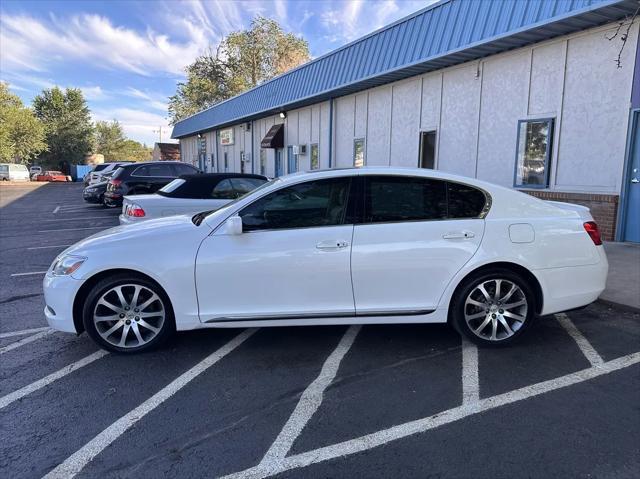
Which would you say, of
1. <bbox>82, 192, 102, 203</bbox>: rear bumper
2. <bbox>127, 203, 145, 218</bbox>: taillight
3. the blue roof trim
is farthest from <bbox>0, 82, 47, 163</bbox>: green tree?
<bbox>127, 203, 145, 218</bbox>: taillight

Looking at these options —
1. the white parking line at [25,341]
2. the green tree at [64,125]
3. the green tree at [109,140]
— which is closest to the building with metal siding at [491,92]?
the white parking line at [25,341]

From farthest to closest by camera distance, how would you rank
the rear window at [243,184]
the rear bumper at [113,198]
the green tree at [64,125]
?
1. the green tree at [64,125]
2. the rear bumper at [113,198]
3. the rear window at [243,184]

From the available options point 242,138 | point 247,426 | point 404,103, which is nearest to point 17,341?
point 247,426

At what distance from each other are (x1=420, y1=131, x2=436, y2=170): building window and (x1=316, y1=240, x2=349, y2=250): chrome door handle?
8.63 metres

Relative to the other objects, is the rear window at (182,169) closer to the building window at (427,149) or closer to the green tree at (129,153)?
the building window at (427,149)

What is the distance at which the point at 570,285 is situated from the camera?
403cm

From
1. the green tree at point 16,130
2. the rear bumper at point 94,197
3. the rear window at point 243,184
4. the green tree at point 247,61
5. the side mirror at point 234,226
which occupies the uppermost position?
the green tree at point 247,61

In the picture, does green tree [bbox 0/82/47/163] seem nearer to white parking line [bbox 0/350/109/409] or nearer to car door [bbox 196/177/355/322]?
white parking line [bbox 0/350/109/409]

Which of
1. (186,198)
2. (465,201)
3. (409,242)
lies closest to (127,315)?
(409,242)

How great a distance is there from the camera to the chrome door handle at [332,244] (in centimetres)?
376

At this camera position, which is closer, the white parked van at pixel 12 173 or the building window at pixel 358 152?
the building window at pixel 358 152

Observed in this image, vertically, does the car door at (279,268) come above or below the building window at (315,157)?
below

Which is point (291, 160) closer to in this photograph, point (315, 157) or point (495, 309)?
point (315, 157)

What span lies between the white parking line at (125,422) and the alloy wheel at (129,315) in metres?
0.54
